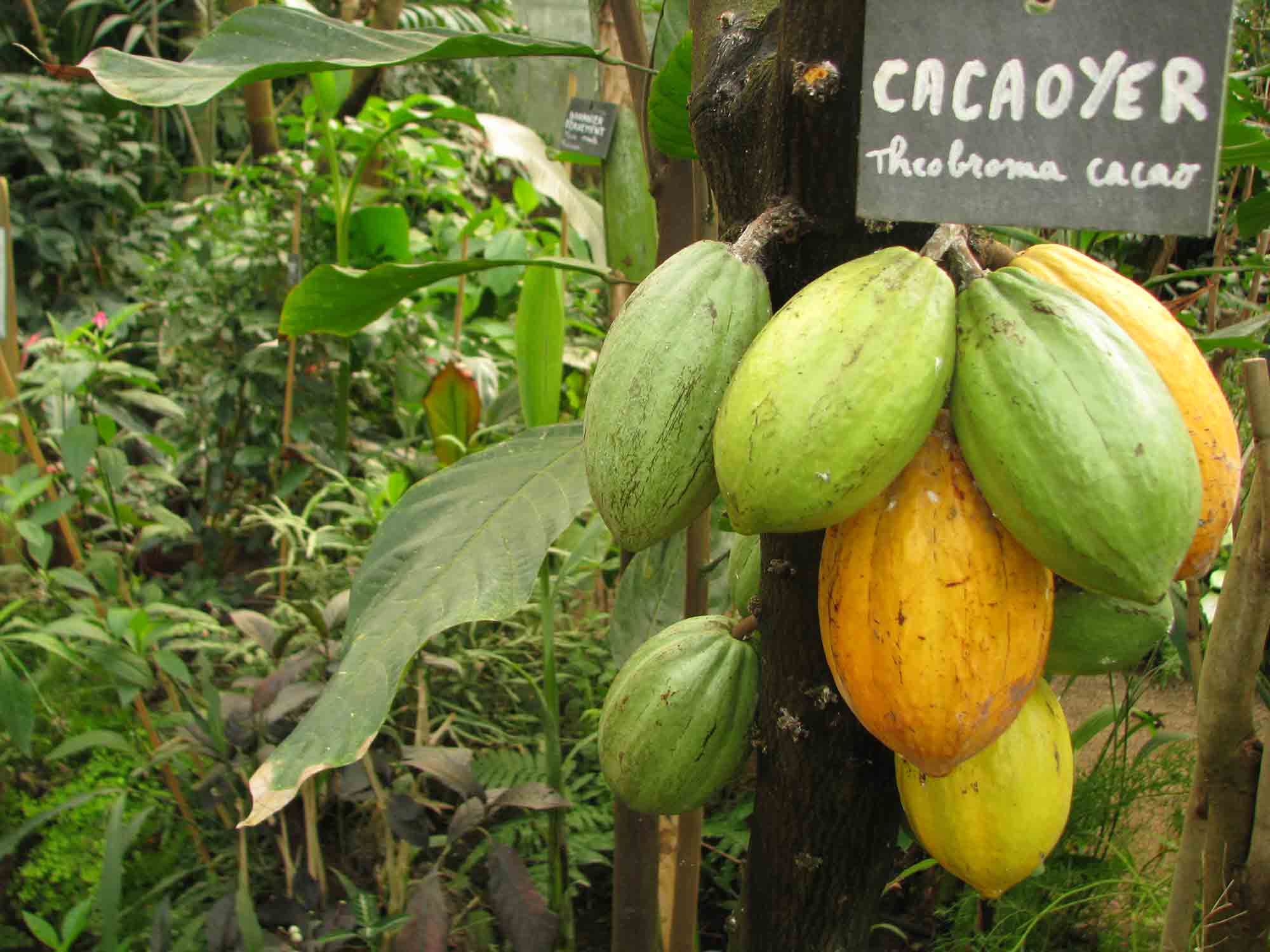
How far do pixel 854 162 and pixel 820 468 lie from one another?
182 mm

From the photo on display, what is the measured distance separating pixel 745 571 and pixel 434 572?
0.76ft

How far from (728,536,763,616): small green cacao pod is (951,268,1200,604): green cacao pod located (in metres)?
0.30

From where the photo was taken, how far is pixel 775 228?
54cm

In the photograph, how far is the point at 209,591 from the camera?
244 cm

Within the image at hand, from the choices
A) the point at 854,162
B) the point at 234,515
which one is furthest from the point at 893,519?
the point at 234,515

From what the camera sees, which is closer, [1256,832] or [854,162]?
[854,162]

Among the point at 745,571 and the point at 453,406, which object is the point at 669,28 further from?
the point at 453,406

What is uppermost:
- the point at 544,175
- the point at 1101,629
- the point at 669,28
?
the point at 669,28

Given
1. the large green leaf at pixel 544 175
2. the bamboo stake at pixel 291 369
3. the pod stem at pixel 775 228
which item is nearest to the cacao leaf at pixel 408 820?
the pod stem at pixel 775 228

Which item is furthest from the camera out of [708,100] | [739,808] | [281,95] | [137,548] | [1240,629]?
[281,95]

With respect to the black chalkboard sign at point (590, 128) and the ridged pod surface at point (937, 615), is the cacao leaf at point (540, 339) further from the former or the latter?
the ridged pod surface at point (937, 615)

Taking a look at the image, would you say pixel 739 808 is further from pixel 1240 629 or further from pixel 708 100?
pixel 708 100

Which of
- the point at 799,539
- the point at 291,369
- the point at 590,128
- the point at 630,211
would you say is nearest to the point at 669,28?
the point at 630,211

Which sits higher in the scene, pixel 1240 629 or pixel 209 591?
pixel 1240 629
